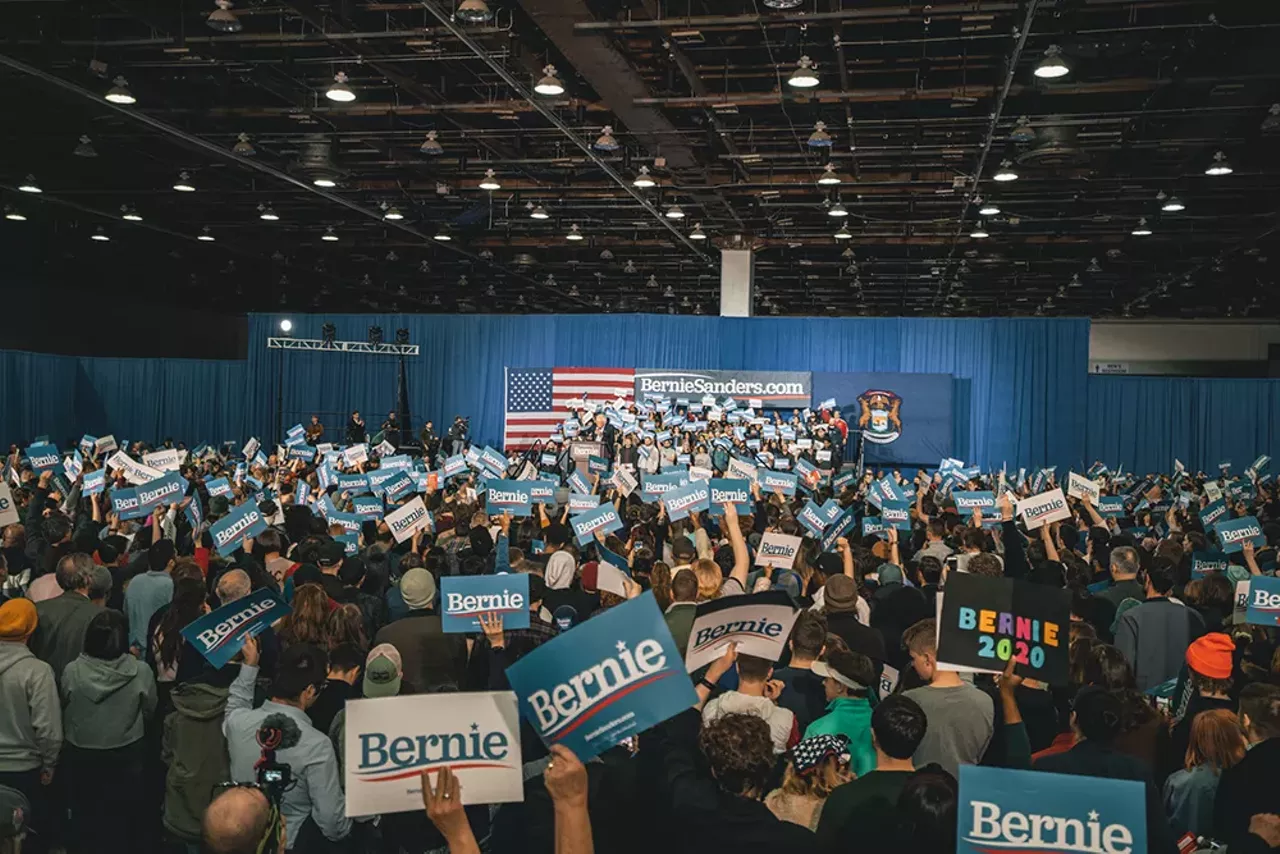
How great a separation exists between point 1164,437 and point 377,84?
2481cm

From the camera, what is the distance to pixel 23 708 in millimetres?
5391

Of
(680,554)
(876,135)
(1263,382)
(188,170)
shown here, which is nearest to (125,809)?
(680,554)

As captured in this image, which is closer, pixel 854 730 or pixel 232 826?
pixel 232 826

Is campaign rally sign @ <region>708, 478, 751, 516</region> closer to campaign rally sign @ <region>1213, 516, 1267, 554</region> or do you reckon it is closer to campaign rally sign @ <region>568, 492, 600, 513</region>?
campaign rally sign @ <region>568, 492, 600, 513</region>

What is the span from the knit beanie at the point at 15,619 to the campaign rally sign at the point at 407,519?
410cm

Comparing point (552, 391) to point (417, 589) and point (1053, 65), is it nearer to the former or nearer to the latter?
point (1053, 65)

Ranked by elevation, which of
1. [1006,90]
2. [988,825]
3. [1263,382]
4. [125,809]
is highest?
[1006,90]

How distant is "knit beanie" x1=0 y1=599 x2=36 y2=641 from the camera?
5.46 meters

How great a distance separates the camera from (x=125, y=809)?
5777 mm

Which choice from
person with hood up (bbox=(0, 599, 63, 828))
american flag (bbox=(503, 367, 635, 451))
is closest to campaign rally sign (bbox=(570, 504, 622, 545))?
person with hood up (bbox=(0, 599, 63, 828))

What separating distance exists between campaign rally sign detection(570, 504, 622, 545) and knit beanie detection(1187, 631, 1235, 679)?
527 cm

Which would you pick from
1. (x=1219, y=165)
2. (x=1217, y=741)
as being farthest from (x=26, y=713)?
(x=1219, y=165)

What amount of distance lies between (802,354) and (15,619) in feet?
88.8

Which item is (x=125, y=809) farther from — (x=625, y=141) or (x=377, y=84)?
(x=625, y=141)
